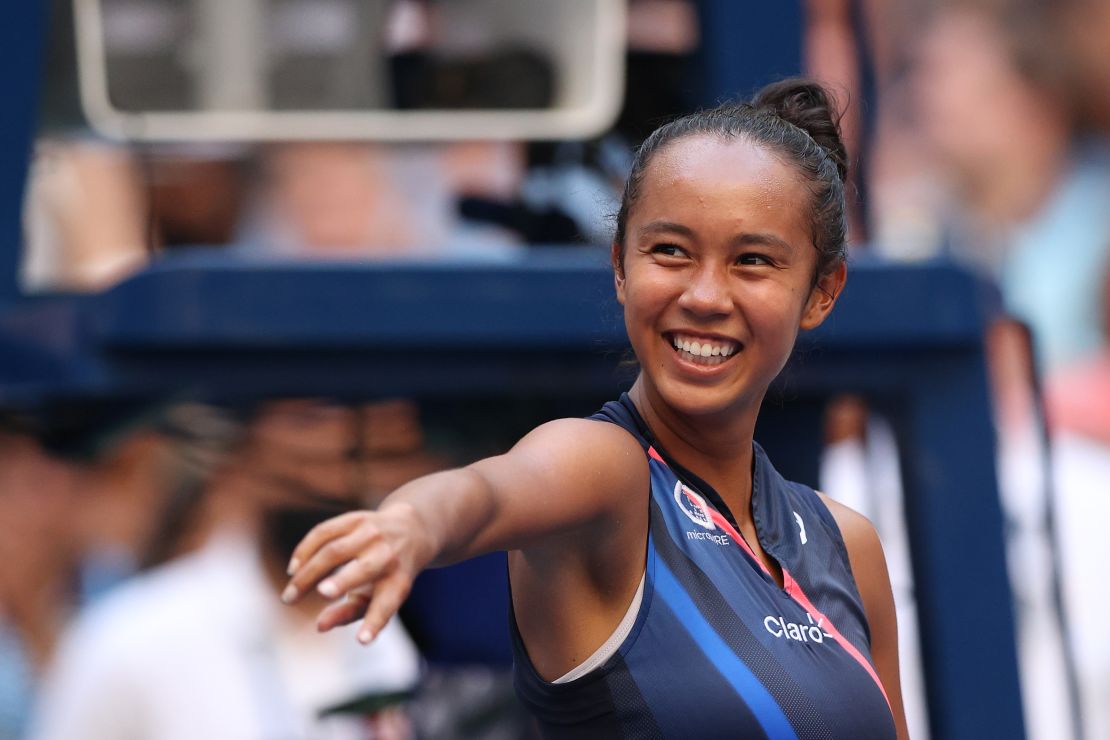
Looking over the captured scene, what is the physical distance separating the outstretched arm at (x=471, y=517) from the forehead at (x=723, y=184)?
24 cm

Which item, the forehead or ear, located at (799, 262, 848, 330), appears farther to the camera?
ear, located at (799, 262, 848, 330)

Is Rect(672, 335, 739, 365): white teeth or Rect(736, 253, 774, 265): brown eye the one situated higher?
Rect(736, 253, 774, 265): brown eye

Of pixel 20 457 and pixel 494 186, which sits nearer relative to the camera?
pixel 20 457

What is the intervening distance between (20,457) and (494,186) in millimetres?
1009

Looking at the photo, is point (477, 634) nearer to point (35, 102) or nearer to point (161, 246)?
point (161, 246)

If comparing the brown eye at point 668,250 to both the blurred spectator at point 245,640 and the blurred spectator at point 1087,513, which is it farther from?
the blurred spectator at point 1087,513

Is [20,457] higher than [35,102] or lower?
lower

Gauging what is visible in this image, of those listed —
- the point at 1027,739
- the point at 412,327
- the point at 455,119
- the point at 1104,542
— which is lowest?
the point at 1104,542

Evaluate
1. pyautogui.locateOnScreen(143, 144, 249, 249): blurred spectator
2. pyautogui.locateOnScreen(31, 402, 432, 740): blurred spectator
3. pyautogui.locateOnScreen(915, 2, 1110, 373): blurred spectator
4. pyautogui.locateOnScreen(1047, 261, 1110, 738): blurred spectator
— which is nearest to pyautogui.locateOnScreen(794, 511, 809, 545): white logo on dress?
pyautogui.locateOnScreen(31, 402, 432, 740): blurred spectator

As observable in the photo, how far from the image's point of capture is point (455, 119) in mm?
3057

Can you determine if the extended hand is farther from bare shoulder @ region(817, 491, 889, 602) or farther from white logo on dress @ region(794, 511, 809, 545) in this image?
bare shoulder @ region(817, 491, 889, 602)

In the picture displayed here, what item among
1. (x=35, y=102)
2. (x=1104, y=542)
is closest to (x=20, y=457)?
(x=35, y=102)

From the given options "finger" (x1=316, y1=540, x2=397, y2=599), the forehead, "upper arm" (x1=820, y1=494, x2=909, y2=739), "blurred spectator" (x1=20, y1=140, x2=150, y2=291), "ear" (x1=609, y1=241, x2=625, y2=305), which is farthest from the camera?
"blurred spectator" (x1=20, y1=140, x2=150, y2=291)

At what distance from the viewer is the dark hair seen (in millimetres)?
1639
